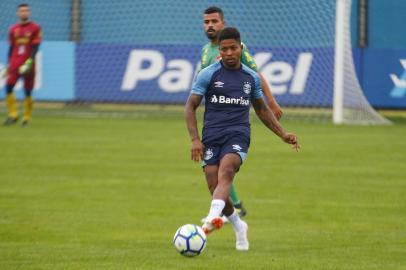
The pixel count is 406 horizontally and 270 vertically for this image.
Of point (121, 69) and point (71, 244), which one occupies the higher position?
point (71, 244)

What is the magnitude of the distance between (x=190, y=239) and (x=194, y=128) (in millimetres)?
1061

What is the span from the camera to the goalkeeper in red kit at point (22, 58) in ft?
73.3

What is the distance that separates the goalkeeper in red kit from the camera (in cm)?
2233

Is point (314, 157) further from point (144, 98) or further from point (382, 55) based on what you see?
point (144, 98)

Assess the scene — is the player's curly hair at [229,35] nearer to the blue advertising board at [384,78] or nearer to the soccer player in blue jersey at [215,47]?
the soccer player in blue jersey at [215,47]

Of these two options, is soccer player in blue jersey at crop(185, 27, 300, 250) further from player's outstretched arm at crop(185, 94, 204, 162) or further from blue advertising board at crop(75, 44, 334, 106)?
blue advertising board at crop(75, 44, 334, 106)

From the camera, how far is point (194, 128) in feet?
29.6

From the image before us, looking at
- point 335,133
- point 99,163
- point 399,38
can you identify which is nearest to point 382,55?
point 399,38

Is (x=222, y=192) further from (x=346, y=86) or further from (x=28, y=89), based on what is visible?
(x=346, y=86)

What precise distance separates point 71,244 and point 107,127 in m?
13.0

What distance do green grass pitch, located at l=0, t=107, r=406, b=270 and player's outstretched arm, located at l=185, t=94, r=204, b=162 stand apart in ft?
2.98

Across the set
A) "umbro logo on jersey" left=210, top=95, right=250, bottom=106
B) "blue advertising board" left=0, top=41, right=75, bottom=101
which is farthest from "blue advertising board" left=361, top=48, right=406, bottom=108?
"umbro logo on jersey" left=210, top=95, right=250, bottom=106

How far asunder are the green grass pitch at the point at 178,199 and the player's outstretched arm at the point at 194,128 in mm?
907

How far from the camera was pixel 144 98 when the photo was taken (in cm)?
2658
